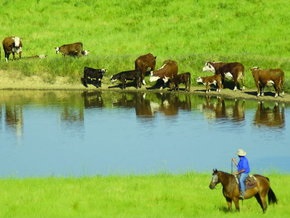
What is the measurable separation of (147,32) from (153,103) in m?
17.2

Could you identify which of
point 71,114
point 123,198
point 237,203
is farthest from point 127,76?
point 237,203

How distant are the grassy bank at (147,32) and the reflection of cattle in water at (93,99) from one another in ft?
9.44

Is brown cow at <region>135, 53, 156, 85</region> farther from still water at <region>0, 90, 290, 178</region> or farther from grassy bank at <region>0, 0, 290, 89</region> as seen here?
still water at <region>0, 90, 290, 178</region>

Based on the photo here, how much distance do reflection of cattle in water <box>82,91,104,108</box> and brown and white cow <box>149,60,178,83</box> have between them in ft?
11.7

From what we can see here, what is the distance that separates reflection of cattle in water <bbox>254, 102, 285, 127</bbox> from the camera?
37.4 m

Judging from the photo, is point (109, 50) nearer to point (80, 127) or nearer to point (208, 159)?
point (80, 127)

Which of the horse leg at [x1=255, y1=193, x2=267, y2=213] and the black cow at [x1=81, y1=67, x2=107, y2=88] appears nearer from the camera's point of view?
the horse leg at [x1=255, y1=193, x2=267, y2=213]

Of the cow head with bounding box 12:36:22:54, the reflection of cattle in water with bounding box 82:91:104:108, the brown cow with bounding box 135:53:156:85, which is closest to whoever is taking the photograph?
the reflection of cattle in water with bounding box 82:91:104:108

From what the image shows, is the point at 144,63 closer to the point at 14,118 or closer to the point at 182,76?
the point at 182,76

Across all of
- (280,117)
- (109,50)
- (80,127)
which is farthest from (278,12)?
(80,127)

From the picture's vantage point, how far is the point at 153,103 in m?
45.6

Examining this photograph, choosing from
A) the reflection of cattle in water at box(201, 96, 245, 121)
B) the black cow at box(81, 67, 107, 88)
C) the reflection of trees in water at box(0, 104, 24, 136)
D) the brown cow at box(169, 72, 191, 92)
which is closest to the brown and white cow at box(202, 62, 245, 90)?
the brown cow at box(169, 72, 191, 92)

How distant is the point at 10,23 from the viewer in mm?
66000

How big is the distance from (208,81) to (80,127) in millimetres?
12029
